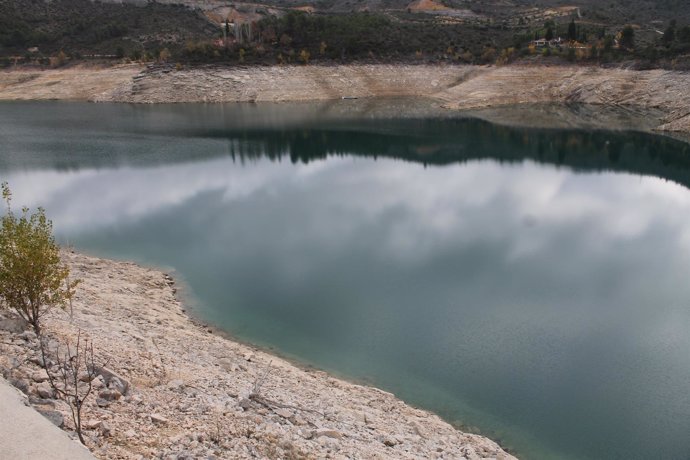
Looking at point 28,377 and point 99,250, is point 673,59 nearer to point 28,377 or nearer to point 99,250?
point 99,250

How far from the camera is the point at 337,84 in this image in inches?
2704

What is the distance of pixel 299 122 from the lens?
54.7m

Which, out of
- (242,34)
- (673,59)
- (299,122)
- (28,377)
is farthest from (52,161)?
(673,59)

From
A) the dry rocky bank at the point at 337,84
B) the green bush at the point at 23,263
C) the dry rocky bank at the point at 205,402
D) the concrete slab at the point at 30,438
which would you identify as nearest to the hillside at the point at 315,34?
the dry rocky bank at the point at 337,84

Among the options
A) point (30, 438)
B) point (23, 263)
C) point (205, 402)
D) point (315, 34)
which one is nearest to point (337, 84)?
point (315, 34)

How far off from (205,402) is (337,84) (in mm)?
62125

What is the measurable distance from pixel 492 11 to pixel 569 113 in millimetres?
70403

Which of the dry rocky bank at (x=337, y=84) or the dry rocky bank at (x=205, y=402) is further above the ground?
the dry rocky bank at (x=337, y=84)

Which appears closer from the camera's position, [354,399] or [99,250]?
[354,399]

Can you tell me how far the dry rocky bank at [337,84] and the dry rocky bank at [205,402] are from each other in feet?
174

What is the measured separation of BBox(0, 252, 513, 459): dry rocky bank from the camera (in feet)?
28.0

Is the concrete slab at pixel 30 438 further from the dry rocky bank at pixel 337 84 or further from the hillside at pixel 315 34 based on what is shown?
the hillside at pixel 315 34

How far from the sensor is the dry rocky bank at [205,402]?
853 cm

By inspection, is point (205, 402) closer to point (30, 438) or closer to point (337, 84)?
point (30, 438)
